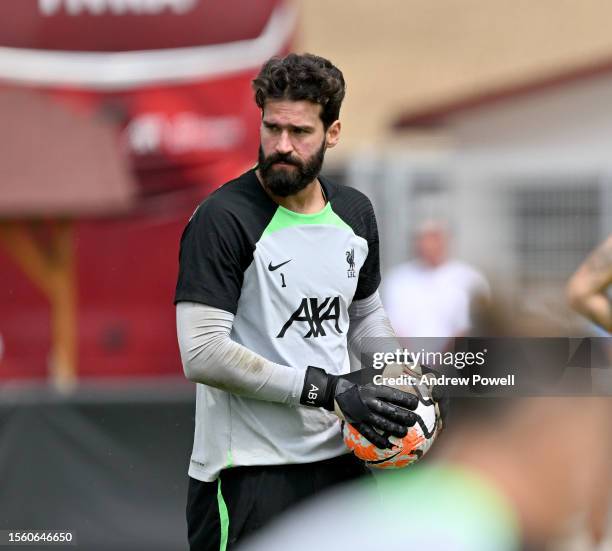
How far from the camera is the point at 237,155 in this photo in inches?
512

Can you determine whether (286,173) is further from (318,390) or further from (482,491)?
(482,491)

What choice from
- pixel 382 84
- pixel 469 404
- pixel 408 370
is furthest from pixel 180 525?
pixel 382 84

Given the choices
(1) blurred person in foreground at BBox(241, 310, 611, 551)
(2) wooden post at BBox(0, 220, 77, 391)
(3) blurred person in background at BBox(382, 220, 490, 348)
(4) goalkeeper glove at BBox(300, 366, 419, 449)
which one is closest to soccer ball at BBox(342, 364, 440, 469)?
(4) goalkeeper glove at BBox(300, 366, 419, 449)

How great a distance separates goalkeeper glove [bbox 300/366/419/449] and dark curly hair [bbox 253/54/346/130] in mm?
798

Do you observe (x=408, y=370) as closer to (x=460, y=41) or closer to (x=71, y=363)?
(x=71, y=363)

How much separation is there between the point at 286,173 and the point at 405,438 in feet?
2.88

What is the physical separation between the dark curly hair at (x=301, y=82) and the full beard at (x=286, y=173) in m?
0.16

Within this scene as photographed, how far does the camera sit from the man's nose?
434cm

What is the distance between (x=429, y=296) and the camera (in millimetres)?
11305

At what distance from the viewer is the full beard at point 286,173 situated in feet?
14.3

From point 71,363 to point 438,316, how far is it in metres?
3.57

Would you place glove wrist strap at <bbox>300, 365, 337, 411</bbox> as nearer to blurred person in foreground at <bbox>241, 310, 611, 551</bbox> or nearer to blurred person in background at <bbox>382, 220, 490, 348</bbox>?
blurred person in foreground at <bbox>241, 310, 611, 551</bbox>

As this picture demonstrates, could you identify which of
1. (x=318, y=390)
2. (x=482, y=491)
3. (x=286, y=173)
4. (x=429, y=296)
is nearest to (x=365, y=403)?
(x=318, y=390)

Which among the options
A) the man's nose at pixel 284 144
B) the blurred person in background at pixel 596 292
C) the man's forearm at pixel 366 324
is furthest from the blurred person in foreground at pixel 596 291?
the man's nose at pixel 284 144
